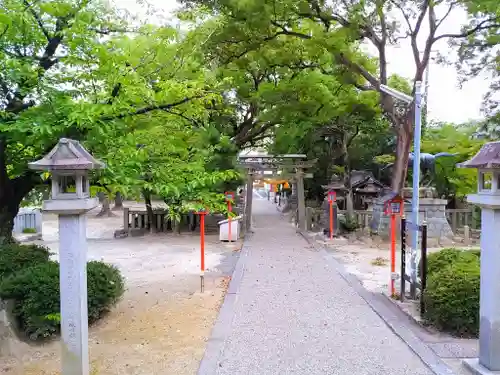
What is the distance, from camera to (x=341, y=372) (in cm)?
491

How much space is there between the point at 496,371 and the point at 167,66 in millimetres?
5697

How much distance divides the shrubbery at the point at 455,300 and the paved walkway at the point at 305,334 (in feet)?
2.41

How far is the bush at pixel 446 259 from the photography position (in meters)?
6.96

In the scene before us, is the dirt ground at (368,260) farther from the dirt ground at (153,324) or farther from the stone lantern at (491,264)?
the stone lantern at (491,264)

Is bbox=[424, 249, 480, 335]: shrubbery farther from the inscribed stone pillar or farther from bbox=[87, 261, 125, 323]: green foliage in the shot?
bbox=[87, 261, 125, 323]: green foliage

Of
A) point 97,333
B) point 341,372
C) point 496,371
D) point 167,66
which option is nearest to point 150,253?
point 97,333

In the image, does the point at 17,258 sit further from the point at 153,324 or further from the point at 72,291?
the point at 72,291

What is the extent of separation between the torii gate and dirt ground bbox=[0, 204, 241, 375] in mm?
6435

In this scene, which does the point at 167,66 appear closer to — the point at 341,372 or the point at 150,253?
the point at 341,372

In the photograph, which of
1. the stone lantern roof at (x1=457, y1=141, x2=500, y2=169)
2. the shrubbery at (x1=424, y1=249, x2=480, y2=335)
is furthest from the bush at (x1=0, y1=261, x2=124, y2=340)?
the stone lantern roof at (x1=457, y1=141, x2=500, y2=169)

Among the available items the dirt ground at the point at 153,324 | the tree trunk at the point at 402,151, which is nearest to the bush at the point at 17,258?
the dirt ground at the point at 153,324

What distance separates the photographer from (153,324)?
680 cm

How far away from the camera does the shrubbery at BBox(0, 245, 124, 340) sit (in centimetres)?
582

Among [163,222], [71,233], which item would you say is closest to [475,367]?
[71,233]
